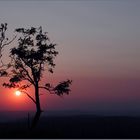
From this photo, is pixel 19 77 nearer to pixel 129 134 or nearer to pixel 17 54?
pixel 17 54

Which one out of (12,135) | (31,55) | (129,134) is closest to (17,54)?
(31,55)

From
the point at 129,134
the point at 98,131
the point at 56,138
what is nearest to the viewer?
the point at 56,138

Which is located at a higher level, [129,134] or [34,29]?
[34,29]

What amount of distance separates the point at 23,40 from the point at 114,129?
54.7 ft

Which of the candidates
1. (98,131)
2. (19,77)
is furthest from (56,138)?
(19,77)

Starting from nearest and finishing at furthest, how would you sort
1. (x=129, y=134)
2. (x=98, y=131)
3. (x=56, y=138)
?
(x=56, y=138) → (x=129, y=134) → (x=98, y=131)

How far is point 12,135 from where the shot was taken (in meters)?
56.2

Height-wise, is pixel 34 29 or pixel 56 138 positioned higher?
pixel 34 29

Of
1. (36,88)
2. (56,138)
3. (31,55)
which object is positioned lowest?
(56,138)

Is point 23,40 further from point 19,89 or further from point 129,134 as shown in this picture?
point 129,134

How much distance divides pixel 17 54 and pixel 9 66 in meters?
2.23

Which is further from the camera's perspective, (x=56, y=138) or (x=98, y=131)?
(x=98, y=131)

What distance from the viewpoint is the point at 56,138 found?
55656 mm

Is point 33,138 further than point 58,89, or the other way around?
point 58,89
